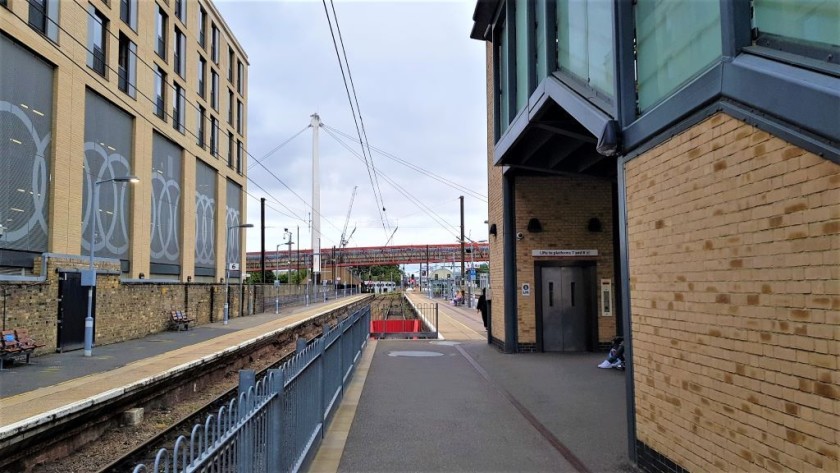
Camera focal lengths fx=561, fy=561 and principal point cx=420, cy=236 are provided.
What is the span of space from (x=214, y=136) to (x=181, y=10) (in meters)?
8.77

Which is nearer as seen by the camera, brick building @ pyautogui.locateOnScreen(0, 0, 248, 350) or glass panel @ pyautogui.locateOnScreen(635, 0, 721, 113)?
glass panel @ pyautogui.locateOnScreen(635, 0, 721, 113)

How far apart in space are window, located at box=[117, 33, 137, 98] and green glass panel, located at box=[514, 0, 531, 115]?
2186 cm

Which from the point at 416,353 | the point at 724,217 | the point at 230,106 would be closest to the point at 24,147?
the point at 416,353

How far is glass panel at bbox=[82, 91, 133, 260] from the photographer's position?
914 inches

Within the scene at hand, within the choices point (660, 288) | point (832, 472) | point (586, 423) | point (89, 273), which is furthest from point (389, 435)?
point (89, 273)

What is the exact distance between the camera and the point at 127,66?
26.9 meters

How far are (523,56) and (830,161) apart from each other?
857cm

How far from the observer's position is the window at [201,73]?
121 ft

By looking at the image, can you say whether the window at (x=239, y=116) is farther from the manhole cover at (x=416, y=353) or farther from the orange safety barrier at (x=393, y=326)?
the manhole cover at (x=416, y=353)

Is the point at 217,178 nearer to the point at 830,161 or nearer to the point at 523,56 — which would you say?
the point at 523,56

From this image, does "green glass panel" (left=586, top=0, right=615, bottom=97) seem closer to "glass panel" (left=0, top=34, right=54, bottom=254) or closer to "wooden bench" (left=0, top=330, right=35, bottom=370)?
"wooden bench" (left=0, top=330, right=35, bottom=370)

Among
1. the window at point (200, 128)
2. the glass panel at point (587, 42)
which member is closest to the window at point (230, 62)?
the window at point (200, 128)

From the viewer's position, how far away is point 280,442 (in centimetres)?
411

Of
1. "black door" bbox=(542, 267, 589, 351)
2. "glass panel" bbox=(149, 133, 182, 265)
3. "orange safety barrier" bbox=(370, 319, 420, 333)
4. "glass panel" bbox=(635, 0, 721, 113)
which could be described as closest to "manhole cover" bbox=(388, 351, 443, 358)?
"black door" bbox=(542, 267, 589, 351)
